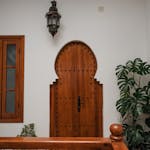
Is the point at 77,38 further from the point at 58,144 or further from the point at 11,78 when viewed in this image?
the point at 58,144

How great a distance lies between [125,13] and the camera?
366 centimetres

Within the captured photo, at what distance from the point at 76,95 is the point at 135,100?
101 cm

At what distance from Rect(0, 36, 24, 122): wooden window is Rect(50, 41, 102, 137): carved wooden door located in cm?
60

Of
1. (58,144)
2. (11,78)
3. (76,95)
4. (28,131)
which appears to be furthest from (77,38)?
(58,144)

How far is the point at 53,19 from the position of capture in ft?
11.5

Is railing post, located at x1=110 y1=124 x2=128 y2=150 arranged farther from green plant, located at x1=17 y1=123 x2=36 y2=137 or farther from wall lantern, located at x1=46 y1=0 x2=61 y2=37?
wall lantern, located at x1=46 y1=0 x2=61 y2=37

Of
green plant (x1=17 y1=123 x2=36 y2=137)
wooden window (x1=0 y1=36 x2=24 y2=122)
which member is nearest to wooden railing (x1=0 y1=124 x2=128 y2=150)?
green plant (x1=17 y1=123 x2=36 y2=137)

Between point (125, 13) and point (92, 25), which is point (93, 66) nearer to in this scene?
point (92, 25)

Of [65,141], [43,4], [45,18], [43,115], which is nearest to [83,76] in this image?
[43,115]

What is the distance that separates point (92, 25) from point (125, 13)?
2.10ft

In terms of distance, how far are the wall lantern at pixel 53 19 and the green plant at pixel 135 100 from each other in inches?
50.8

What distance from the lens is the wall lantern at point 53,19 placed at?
3.47m

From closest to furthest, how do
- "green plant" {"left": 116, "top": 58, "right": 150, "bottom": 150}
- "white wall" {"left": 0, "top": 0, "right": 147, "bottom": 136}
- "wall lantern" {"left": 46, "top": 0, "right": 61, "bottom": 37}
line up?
"green plant" {"left": 116, "top": 58, "right": 150, "bottom": 150}
"wall lantern" {"left": 46, "top": 0, "right": 61, "bottom": 37}
"white wall" {"left": 0, "top": 0, "right": 147, "bottom": 136}

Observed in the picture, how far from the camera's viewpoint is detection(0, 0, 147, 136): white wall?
141 inches
